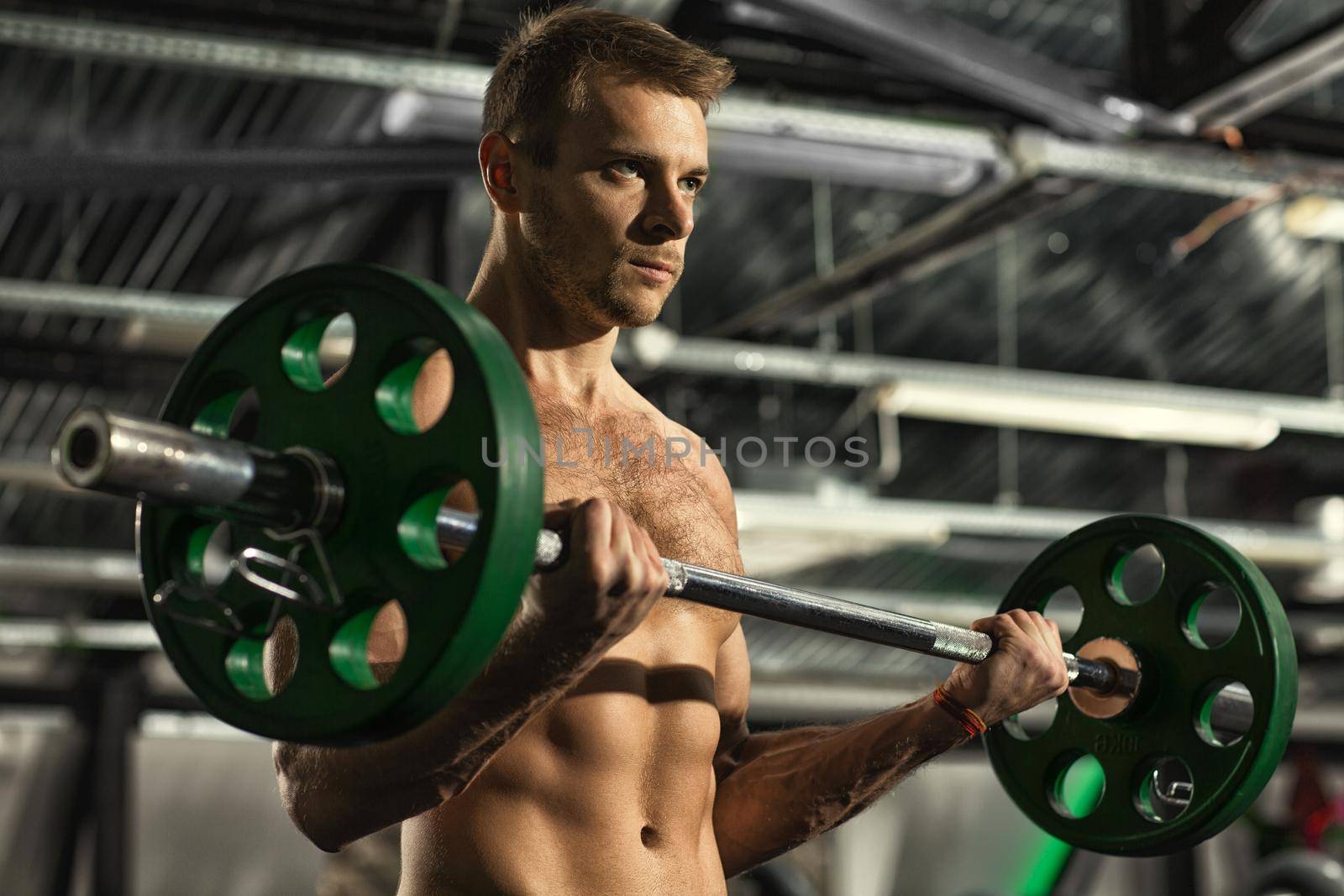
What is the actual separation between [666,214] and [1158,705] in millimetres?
1089

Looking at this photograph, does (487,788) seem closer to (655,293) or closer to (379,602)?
(379,602)

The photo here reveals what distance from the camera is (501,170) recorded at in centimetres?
210

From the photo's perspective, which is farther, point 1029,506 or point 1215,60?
point 1029,506

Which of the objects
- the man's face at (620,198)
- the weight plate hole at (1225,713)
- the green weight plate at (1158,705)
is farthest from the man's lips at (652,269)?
the weight plate hole at (1225,713)

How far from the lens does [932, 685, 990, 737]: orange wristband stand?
212 cm

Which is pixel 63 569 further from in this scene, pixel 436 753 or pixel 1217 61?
pixel 436 753

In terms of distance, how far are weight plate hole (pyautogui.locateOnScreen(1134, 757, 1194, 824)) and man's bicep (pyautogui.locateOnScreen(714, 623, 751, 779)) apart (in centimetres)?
61

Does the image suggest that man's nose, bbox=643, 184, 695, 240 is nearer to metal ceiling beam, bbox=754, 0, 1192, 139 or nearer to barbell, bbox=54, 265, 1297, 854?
barbell, bbox=54, 265, 1297, 854

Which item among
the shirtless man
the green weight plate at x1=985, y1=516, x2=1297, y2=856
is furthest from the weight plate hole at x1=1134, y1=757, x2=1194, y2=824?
the shirtless man

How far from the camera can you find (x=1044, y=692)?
2.15 metres

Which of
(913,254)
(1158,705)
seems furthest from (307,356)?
(913,254)

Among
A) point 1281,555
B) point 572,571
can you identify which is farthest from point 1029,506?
point 572,571

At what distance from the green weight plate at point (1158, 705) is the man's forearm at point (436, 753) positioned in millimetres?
1059

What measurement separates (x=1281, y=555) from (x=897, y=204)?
109 inches
